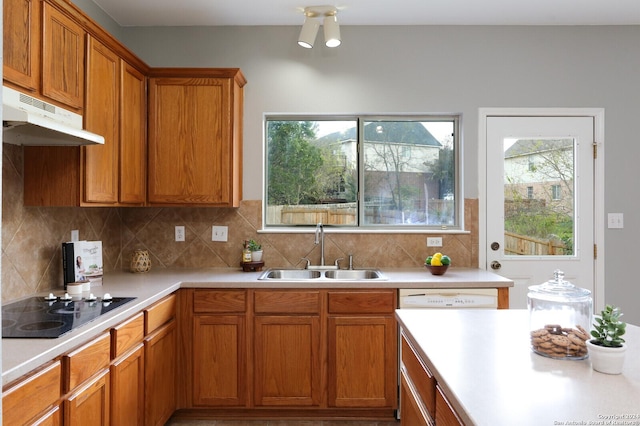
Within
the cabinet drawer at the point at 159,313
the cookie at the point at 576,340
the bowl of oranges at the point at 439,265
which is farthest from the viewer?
the bowl of oranges at the point at 439,265

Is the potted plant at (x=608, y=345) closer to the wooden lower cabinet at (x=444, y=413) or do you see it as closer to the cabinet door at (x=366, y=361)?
the wooden lower cabinet at (x=444, y=413)

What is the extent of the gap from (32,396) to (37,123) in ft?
3.10

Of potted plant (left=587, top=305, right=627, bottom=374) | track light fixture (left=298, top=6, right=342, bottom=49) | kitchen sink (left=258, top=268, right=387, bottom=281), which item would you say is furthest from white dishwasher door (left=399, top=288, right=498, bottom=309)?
track light fixture (left=298, top=6, right=342, bottom=49)

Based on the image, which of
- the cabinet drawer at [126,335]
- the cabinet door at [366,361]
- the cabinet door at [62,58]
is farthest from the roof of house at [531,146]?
the cabinet door at [62,58]

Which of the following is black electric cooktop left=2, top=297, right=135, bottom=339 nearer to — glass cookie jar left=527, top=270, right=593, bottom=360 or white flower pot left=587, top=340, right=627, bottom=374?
glass cookie jar left=527, top=270, right=593, bottom=360

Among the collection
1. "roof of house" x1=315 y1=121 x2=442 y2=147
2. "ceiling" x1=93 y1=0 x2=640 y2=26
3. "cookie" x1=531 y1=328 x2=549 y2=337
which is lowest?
"cookie" x1=531 y1=328 x2=549 y2=337

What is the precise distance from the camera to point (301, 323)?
2682 millimetres

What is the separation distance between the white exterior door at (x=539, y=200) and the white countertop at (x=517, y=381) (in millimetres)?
1768

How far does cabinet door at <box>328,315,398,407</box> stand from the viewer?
2674mm

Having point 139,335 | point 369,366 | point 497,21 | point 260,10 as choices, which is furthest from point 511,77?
point 139,335

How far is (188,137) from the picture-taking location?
2947 millimetres

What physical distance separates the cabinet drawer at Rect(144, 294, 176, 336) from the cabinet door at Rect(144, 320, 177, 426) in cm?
4

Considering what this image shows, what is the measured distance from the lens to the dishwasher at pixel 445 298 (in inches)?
105

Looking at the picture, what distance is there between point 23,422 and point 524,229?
323 centimetres
